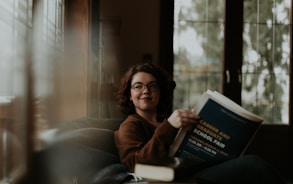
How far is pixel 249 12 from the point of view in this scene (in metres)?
4.28

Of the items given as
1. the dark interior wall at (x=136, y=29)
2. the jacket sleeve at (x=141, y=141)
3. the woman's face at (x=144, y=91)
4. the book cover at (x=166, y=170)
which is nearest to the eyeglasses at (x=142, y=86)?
the woman's face at (x=144, y=91)

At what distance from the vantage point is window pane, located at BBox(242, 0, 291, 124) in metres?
4.29

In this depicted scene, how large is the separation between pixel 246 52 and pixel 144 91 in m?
2.91


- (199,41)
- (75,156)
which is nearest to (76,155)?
(75,156)

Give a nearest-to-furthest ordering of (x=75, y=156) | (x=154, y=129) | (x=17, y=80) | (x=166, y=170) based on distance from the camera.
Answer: (x=17, y=80), (x=166, y=170), (x=75, y=156), (x=154, y=129)

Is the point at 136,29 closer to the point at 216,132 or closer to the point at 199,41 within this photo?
the point at 199,41

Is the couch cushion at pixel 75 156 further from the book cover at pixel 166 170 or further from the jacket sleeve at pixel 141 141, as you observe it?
the book cover at pixel 166 170

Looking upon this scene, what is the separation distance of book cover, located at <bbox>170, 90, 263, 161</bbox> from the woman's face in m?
0.37

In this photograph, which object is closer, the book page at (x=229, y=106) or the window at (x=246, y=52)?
the book page at (x=229, y=106)

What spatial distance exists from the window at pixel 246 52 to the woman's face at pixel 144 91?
2669 mm

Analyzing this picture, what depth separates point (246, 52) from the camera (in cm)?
429

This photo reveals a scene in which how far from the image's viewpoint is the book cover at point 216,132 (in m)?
1.18

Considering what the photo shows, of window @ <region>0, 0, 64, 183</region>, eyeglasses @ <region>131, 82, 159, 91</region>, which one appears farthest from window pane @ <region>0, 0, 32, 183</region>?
eyeglasses @ <region>131, 82, 159, 91</region>

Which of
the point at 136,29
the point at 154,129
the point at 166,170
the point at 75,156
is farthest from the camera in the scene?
the point at 136,29
